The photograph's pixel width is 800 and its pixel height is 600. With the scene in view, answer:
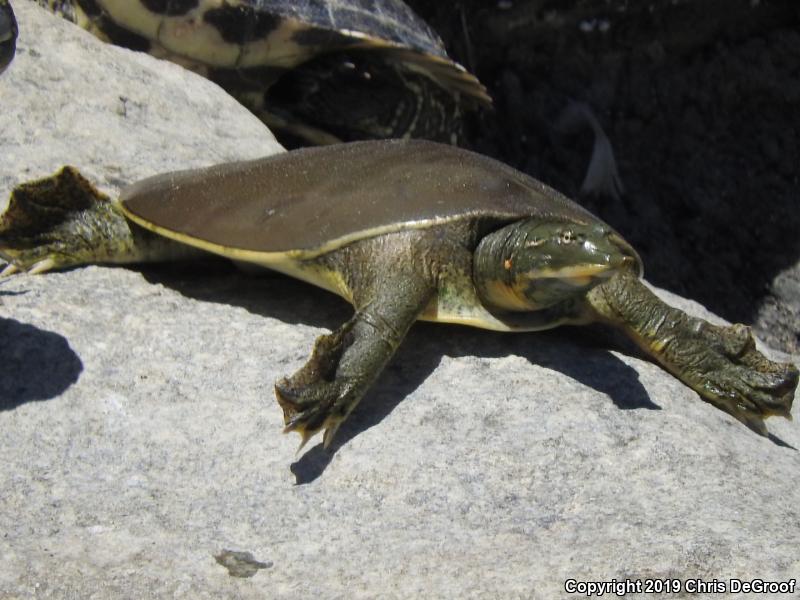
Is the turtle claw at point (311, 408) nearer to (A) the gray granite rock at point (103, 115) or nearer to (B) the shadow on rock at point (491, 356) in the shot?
(B) the shadow on rock at point (491, 356)

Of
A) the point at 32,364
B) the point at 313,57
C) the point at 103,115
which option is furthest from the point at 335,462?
the point at 313,57

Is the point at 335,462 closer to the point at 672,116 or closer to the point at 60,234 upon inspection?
the point at 60,234

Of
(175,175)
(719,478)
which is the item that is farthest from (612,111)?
(719,478)

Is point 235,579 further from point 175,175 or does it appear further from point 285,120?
point 285,120

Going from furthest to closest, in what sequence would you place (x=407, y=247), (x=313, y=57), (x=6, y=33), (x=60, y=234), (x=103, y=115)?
(x=313, y=57), (x=103, y=115), (x=60, y=234), (x=407, y=247), (x=6, y=33)

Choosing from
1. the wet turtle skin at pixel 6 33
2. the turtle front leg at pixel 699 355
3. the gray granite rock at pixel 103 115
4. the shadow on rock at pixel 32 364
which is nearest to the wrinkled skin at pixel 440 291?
the turtle front leg at pixel 699 355

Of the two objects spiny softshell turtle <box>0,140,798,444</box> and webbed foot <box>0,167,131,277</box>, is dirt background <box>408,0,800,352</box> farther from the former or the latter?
webbed foot <box>0,167,131,277</box>
